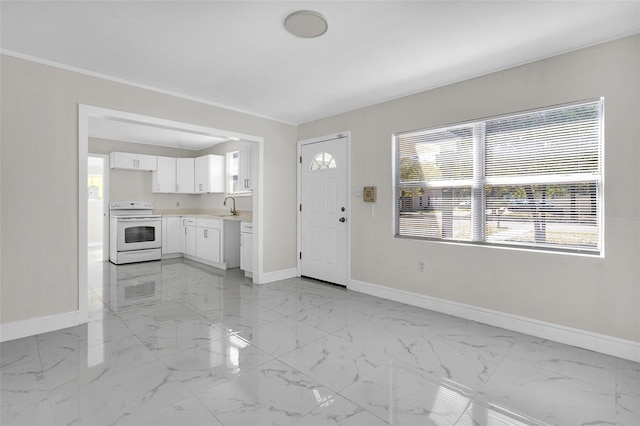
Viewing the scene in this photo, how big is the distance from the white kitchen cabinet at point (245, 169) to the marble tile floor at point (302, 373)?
272cm

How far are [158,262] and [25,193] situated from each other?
3.57 meters

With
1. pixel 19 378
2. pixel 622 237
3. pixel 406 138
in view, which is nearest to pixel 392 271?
pixel 406 138

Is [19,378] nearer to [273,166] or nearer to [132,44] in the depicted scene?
[132,44]

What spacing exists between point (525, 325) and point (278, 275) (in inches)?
124

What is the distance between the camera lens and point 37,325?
2.82 metres

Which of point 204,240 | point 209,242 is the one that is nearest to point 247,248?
point 209,242

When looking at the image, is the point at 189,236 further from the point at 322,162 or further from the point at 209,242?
the point at 322,162

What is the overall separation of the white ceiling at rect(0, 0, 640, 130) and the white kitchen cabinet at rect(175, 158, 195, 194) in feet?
12.0

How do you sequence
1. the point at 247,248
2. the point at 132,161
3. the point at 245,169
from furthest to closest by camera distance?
the point at 132,161 < the point at 245,169 < the point at 247,248

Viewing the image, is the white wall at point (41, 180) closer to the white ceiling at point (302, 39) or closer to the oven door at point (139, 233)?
the white ceiling at point (302, 39)

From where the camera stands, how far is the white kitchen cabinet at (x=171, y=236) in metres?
6.36

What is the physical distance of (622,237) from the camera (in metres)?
2.40

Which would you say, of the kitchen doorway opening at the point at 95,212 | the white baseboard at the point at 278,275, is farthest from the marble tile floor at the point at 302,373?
the kitchen doorway opening at the point at 95,212

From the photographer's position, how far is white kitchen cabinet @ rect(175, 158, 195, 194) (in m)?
6.82
